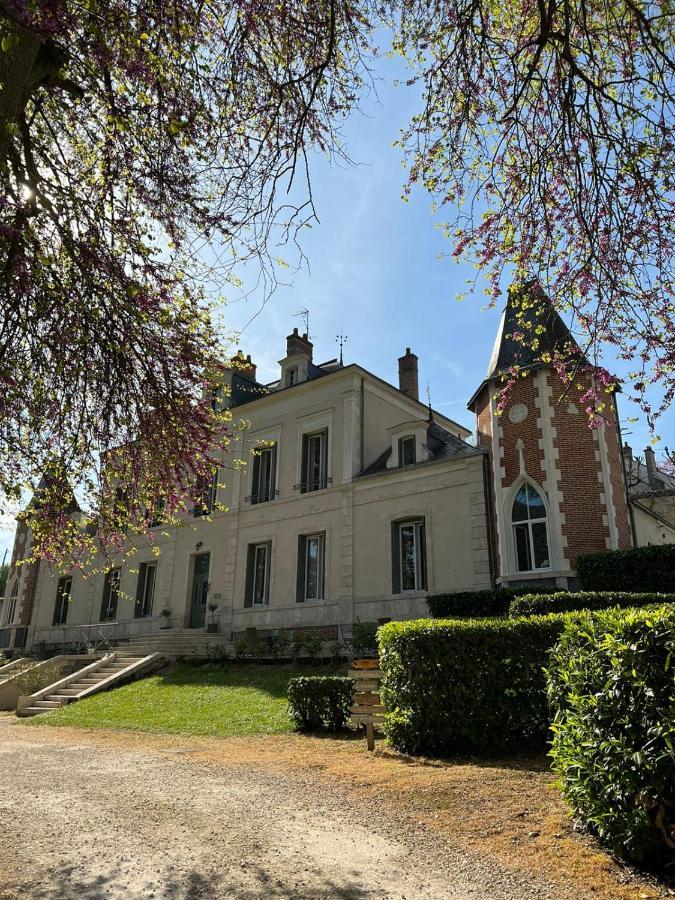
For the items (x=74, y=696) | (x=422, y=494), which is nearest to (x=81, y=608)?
(x=74, y=696)

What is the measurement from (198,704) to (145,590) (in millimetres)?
12619

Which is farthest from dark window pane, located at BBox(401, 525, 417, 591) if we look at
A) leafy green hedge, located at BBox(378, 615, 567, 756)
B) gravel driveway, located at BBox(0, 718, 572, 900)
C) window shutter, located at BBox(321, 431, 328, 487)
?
gravel driveway, located at BBox(0, 718, 572, 900)

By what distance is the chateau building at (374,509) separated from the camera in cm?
1402

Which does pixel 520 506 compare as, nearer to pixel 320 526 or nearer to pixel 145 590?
pixel 320 526

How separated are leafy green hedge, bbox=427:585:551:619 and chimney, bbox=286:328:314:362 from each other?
12.1 metres

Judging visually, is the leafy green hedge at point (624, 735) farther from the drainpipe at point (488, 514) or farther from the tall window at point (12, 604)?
the tall window at point (12, 604)

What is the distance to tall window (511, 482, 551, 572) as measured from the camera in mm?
13789

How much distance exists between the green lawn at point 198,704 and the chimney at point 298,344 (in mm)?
11457

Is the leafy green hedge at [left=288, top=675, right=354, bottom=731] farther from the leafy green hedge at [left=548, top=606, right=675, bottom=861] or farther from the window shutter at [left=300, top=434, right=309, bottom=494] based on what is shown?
→ the window shutter at [left=300, top=434, right=309, bottom=494]

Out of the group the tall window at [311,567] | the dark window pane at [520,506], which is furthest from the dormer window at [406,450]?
the dark window pane at [520,506]

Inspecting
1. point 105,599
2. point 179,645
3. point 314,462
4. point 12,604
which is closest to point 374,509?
point 314,462

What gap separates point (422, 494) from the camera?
1753 cm

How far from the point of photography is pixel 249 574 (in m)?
21.3

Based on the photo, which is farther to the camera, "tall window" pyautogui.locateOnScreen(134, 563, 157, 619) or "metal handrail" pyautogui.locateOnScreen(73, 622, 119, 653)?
"tall window" pyautogui.locateOnScreen(134, 563, 157, 619)
